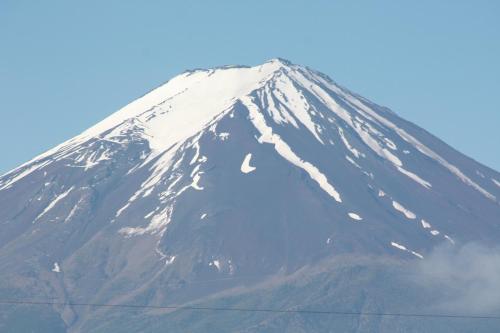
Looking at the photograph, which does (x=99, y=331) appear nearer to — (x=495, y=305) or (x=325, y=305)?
(x=325, y=305)

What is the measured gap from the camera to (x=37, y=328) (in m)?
191

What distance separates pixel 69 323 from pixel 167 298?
49.9 feet

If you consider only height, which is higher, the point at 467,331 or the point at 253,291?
the point at 253,291

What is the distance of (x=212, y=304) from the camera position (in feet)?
637

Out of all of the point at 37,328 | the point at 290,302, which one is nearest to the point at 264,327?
the point at 290,302

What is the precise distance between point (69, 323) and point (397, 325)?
159ft

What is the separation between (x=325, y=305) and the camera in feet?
647

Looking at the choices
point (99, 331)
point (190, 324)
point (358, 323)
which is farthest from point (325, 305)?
point (99, 331)

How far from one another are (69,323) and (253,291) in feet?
90.8

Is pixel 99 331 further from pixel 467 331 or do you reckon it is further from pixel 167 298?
pixel 467 331

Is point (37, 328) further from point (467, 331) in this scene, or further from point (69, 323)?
point (467, 331)

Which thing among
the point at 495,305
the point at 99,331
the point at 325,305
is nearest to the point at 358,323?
the point at 325,305

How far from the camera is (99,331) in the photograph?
191m

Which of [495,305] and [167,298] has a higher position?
[167,298]
